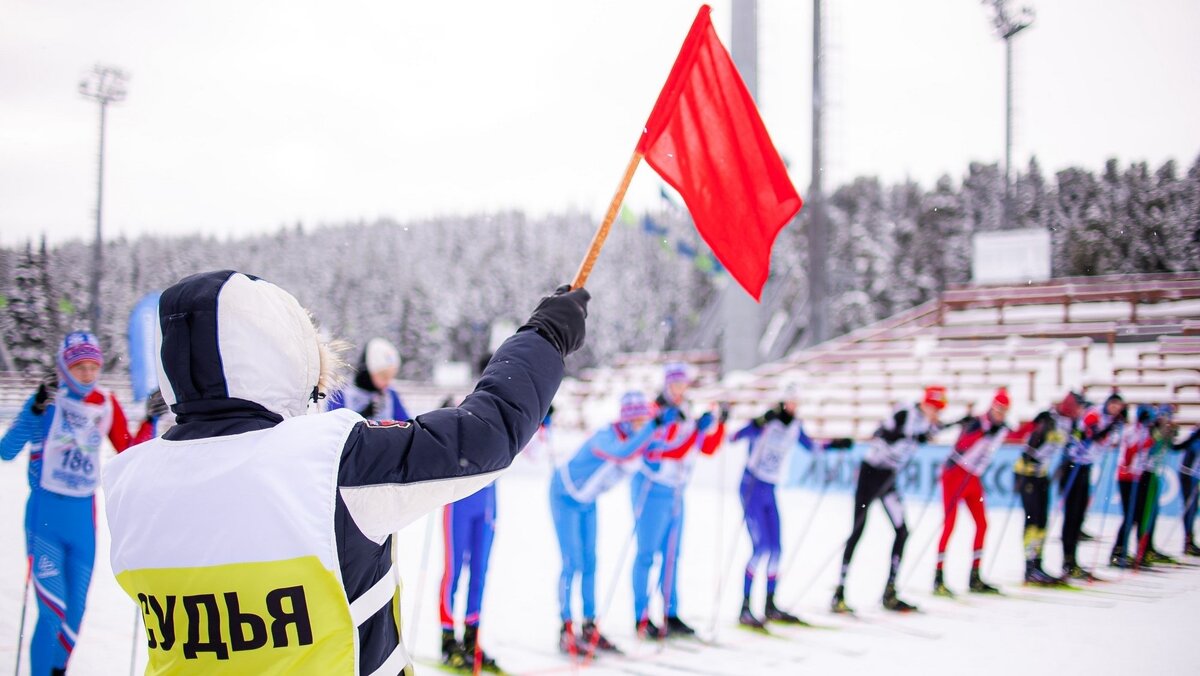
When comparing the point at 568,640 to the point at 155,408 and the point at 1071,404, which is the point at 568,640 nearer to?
the point at 155,408

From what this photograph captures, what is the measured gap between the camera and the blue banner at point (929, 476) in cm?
755

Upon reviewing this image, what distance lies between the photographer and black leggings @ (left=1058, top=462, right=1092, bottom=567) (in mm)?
6953

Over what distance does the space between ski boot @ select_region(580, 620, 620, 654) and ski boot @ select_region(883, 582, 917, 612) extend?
2.33 metres

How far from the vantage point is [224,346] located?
3.96 feet

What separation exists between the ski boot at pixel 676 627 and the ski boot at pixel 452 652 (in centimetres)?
139

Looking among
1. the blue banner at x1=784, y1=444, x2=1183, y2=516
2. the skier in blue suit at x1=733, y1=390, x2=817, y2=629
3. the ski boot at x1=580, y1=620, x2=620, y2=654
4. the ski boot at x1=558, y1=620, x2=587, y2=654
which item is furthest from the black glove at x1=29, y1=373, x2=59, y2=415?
the blue banner at x1=784, y1=444, x2=1183, y2=516

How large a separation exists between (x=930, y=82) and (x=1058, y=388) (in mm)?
3047

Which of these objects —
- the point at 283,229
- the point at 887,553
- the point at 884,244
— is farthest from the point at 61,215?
the point at 884,244

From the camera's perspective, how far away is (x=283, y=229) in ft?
32.2

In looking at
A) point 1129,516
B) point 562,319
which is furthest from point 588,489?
point 1129,516

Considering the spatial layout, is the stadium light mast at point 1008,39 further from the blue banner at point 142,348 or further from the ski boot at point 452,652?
the blue banner at point 142,348

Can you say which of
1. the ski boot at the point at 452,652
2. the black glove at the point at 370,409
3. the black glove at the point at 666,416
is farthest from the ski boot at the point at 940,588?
the black glove at the point at 370,409

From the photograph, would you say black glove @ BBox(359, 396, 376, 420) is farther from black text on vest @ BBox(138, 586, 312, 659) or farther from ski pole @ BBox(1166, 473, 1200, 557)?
ski pole @ BBox(1166, 473, 1200, 557)

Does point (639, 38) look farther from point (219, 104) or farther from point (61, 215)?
point (61, 215)
